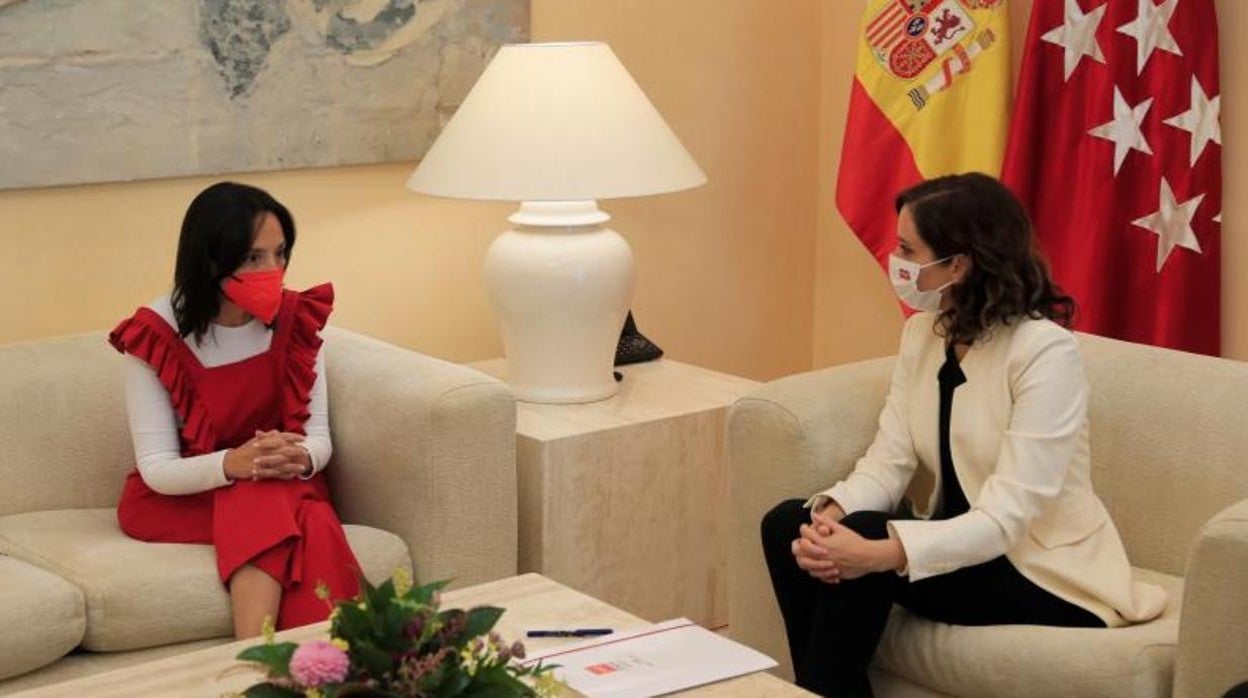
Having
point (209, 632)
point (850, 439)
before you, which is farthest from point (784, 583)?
point (209, 632)

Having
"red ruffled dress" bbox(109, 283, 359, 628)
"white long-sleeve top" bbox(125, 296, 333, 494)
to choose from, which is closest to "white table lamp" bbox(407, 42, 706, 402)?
"red ruffled dress" bbox(109, 283, 359, 628)

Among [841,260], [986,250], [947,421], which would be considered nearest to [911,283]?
[986,250]

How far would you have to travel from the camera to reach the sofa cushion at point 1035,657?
8.21 ft

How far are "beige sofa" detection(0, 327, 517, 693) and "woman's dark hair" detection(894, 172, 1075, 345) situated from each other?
82 centimetres

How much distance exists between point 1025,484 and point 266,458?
4.08 ft

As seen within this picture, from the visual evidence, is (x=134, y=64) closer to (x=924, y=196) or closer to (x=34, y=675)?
(x=34, y=675)

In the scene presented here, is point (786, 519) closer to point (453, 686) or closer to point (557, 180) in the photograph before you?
point (557, 180)

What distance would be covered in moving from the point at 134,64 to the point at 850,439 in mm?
1544

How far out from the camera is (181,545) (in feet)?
9.71

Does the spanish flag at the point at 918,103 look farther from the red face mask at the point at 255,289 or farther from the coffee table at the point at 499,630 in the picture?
the coffee table at the point at 499,630

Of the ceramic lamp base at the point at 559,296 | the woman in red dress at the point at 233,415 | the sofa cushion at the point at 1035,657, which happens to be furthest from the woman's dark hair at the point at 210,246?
the sofa cushion at the point at 1035,657

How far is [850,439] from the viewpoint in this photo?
9.91ft

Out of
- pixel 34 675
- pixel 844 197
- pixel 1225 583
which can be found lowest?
pixel 34 675

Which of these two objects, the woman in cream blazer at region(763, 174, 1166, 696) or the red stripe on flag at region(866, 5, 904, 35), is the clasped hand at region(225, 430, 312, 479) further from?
the red stripe on flag at region(866, 5, 904, 35)
